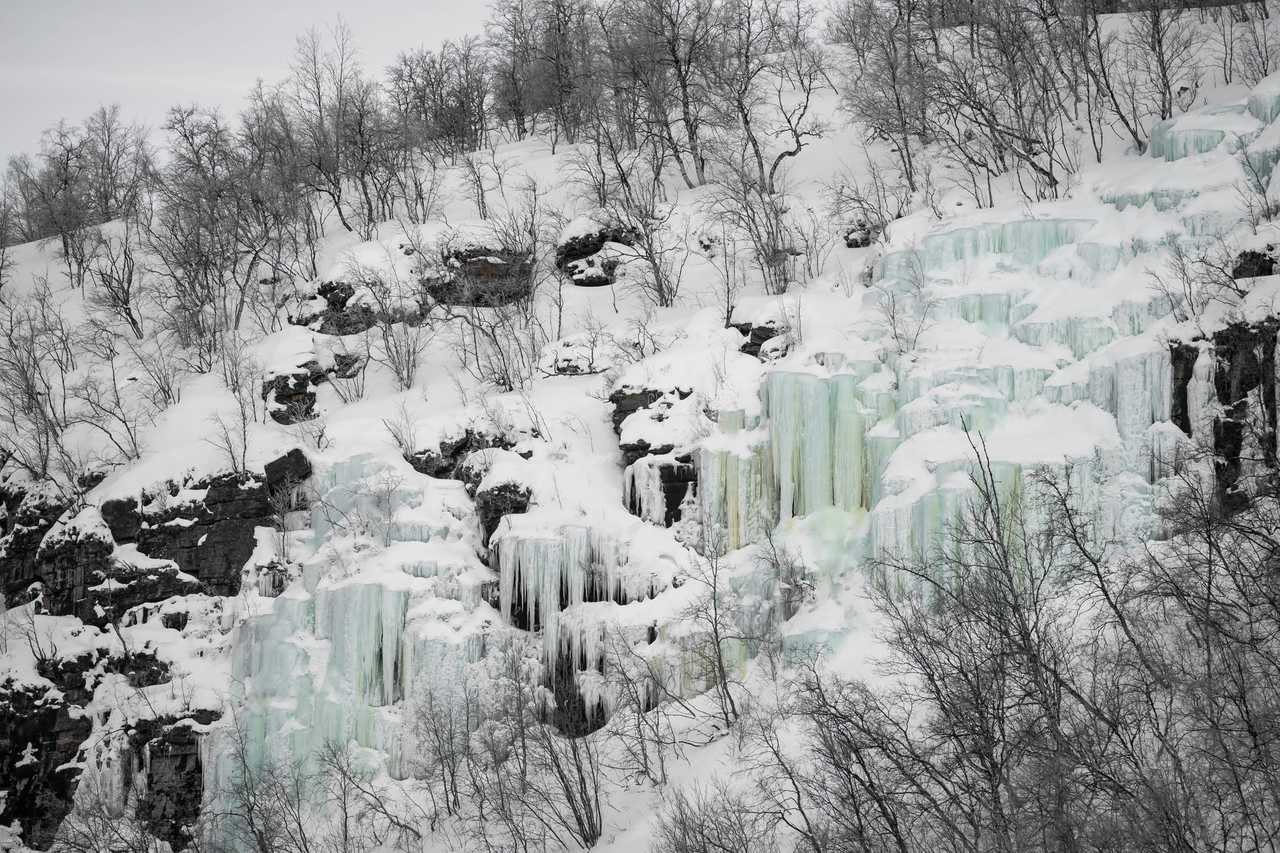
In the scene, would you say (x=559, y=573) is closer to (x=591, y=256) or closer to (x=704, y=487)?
(x=704, y=487)

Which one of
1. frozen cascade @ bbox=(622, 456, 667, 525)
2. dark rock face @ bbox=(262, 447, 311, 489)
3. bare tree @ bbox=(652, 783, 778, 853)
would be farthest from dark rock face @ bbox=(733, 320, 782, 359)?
dark rock face @ bbox=(262, 447, 311, 489)

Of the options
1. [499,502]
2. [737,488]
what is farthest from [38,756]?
[737,488]

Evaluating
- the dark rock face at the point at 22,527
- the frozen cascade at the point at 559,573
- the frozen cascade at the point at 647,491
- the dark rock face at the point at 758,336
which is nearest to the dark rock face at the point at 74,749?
the dark rock face at the point at 22,527

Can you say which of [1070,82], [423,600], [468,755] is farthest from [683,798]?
[1070,82]

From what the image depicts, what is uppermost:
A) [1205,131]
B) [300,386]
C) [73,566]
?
[1205,131]

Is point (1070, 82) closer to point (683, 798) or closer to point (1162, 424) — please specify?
point (1162, 424)

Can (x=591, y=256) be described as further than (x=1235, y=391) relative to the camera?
Yes

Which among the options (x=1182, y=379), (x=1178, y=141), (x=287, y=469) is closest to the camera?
(x=1182, y=379)
